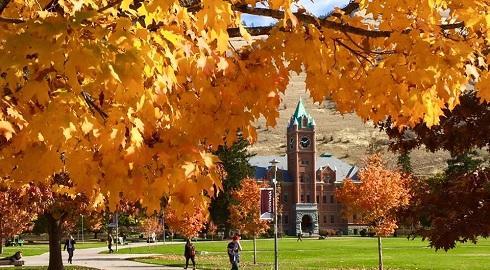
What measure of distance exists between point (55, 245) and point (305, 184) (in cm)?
10818

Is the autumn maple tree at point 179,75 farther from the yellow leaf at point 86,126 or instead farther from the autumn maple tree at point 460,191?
the autumn maple tree at point 460,191

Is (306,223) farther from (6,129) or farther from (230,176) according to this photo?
(6,129)

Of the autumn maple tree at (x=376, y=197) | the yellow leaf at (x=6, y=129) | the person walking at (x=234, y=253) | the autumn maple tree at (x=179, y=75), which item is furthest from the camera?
the autumn maple tree at (x=376, y=197)

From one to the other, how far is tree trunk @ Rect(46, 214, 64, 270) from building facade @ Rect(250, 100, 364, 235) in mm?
101178

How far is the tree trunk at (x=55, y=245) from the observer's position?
25.8 meters

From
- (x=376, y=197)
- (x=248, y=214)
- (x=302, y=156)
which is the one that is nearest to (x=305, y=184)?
(x=302, y=156)

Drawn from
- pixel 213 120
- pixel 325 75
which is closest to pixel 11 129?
pixel 213 120

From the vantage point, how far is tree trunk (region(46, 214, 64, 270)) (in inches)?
1015

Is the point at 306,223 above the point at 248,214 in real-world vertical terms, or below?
below

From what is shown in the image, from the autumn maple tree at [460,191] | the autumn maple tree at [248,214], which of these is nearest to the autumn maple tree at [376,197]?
the autumn maple tree at [248,214]

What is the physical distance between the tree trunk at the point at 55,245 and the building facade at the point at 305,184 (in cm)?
10118

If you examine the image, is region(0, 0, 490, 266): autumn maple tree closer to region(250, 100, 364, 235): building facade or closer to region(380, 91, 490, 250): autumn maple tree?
region(380, 91, 490, 250): autumn maple tree

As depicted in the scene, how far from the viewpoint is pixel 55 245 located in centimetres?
2641

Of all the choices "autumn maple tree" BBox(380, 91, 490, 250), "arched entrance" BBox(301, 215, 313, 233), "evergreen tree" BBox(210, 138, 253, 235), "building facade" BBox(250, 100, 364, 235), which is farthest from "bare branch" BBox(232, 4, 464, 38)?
"building facade" BBox(250, 100, 364, 235)
